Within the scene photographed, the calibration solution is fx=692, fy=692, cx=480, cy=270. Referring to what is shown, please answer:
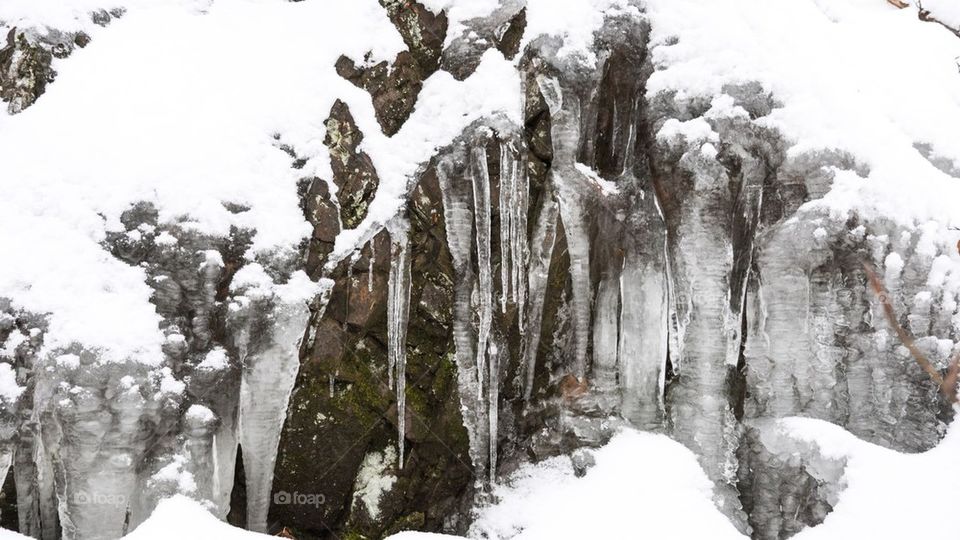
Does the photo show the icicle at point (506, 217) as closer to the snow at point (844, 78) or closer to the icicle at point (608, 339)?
the icicle at point (608, 339)

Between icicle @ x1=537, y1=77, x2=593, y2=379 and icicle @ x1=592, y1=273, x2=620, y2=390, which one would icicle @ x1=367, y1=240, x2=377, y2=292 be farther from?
icicle @ x1=592, y1=273, x2=620, y2=390

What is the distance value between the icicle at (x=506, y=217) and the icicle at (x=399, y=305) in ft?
2.53

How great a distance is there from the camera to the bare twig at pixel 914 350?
16.3 ft

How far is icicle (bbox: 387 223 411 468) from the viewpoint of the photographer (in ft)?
18.1

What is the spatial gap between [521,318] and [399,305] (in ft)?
3.29

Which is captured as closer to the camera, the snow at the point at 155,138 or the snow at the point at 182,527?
the snow at the point at 182,527

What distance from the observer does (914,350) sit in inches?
198

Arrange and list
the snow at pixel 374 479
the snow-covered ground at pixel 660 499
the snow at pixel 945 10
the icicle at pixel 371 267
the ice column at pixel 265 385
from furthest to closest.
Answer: the snow at pixel 945 10
the snow at pixel 374 479
the icicle at pixel 371 267
the ice column at pixel 265 385
the snow-covered ground at pixel 660 499

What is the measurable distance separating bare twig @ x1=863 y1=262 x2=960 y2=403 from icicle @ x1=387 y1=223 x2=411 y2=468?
3510 millimetres

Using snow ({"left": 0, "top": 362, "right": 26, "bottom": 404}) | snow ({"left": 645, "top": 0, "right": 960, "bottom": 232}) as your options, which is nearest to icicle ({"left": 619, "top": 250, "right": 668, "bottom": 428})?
snow ({"left": 645, "top": 0, "right": 960, "bottom": 232})

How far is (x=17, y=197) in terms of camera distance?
5012 millimetres

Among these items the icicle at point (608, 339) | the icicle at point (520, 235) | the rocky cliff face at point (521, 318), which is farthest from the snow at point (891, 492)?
the icicle at point (520, 235)

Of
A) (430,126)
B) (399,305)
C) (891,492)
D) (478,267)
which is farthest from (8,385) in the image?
(891,492)

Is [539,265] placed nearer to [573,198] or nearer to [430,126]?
[573,198]
